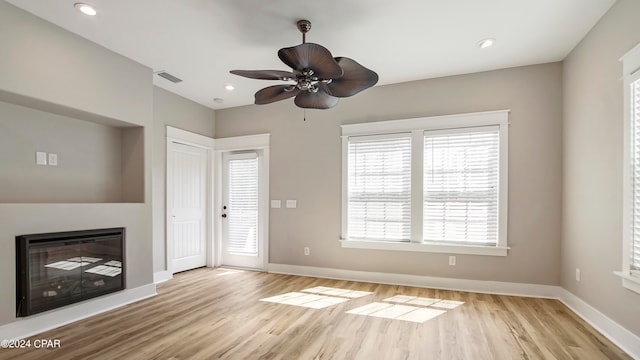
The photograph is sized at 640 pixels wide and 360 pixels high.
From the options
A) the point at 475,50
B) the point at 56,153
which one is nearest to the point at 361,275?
the point at 475,50

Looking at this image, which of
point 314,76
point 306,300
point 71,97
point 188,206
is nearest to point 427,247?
point 306,300

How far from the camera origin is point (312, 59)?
2.36 m

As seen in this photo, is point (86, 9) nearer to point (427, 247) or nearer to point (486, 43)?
point (486, 43)

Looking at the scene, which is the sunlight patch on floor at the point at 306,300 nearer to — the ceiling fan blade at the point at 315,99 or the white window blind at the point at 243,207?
the white window blind at the point at 243,207

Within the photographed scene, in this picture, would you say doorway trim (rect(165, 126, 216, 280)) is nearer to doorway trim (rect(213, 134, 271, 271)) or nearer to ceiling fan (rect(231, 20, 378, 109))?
doorway trim (rect(213, 134, 271, 271))

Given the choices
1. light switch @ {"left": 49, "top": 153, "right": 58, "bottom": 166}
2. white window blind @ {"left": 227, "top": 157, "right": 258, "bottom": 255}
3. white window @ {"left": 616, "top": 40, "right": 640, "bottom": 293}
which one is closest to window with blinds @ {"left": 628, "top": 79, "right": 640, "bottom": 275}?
white window @ {"left": 616, "top": 40, "right": 640, "bottom": 293}

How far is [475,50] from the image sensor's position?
138 inches

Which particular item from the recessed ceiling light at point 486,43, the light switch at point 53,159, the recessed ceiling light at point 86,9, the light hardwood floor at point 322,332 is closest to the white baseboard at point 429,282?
the light hardwood floor at point 322,332

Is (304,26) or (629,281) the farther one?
(304,26)

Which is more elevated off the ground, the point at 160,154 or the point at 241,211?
the point at 160,154

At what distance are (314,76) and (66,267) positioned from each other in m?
3.15

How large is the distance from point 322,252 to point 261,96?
271 centimetres

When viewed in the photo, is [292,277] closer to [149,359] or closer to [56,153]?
[149,359]

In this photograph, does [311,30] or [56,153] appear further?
[56,153]
